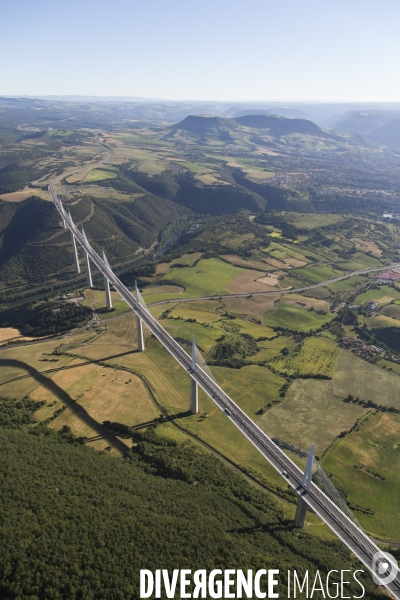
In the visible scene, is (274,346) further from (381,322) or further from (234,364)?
(381,322)

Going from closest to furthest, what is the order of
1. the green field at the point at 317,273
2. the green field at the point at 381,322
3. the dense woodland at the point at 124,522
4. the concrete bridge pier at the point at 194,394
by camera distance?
1. the dense woodland at the point at 124,522
2. the concrete bridge pier at the point at 194,394
3. the green field at the point at 381,322
4. the green field at the point at 317,273

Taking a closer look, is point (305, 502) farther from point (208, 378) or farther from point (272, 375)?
point (272, 375)

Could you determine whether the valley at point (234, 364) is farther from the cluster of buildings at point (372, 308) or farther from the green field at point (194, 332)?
the cluster of buildings at point (372, 308)

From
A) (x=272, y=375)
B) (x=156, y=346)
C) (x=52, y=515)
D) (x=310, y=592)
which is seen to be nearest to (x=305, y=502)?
(x=310, y=592)

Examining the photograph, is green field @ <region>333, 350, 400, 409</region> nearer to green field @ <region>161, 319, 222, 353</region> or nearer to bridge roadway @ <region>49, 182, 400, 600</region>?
green field @ <region>161, 319, 222, 353</region>

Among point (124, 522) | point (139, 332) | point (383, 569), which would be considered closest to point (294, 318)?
point (139, 332)

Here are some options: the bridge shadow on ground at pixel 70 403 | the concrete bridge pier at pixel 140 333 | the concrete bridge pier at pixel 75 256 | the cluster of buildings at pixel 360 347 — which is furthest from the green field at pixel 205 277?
the bridge shadow on ground at pixel 70 403
